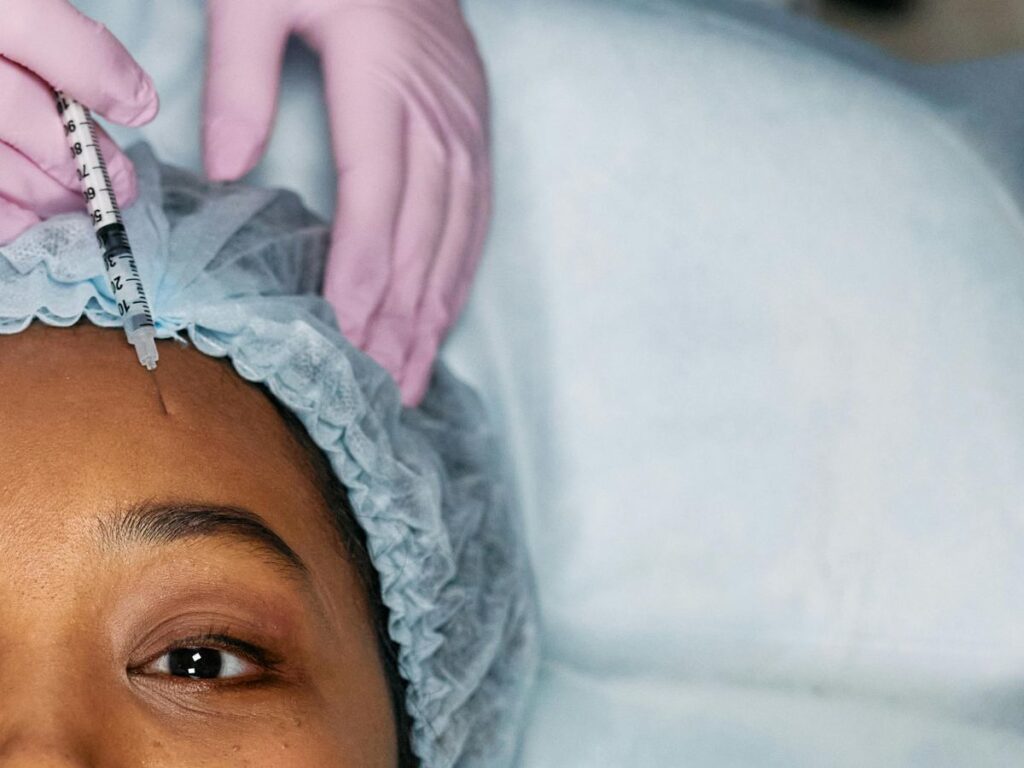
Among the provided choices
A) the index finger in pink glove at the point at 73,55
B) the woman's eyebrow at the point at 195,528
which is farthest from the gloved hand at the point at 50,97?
the woman's eyebrow at the point at 195,528

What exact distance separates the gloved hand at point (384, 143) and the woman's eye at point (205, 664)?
378 millimetres

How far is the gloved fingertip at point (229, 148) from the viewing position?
4.45 feet

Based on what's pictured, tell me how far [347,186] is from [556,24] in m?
0.40

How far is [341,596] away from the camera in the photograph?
1.14m

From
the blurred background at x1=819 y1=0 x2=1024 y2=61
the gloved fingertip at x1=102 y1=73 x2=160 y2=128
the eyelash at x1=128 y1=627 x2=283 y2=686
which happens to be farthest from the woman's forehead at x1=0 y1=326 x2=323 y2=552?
the blurred background at x1=819 y1=0 x2=1024 y2=61

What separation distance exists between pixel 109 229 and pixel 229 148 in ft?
1.00

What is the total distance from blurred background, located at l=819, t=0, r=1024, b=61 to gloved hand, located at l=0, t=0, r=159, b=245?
163 centimetres

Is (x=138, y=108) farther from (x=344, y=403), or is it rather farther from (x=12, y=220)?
(x=344, y=403)

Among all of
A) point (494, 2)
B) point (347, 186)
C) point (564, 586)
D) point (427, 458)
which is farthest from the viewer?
point (494, 2)

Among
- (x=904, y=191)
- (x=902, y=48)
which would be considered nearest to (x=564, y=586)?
(x=904, y=191)

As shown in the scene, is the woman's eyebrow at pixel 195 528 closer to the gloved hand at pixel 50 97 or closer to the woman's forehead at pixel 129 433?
the woman's forehead at pixel 129 433

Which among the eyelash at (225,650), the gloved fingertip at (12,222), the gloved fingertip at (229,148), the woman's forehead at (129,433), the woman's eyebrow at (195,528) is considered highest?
the gloved fingertip at (12,222)

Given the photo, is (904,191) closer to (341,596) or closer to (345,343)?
(345,343)

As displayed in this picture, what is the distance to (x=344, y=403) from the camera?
1146mm
